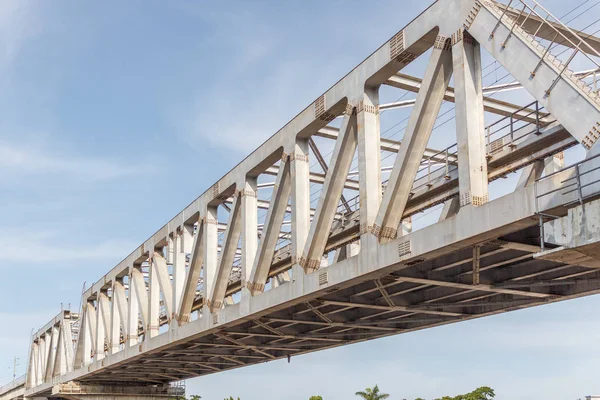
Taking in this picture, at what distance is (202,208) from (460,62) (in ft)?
63.8

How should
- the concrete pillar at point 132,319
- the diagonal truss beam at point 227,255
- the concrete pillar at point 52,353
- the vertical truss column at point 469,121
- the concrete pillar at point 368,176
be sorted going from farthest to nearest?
the concrete pillar at point 52,353 → the concrete pillar at point 132,319 → the diagonal truss beam at point 227,255 → the concrete pillar at point 368,176 → the vertical truss column at point 469,121

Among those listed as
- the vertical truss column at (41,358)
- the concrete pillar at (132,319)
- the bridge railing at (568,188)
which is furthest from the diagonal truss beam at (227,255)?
the vertical truss column at (41,358)

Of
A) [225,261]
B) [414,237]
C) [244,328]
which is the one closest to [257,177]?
[225,261]

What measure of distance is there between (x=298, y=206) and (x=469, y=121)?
916 centimetres

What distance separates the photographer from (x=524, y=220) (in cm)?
1666

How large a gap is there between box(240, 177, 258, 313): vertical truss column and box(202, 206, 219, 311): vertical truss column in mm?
3253

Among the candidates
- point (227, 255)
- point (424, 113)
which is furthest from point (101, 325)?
point (424, 113)

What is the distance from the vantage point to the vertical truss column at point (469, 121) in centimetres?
1862

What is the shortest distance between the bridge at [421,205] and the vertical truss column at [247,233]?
6 cm

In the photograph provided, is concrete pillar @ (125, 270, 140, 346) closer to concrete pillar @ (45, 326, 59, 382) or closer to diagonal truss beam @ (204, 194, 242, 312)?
diagonal truss beam @ (204, 194, 242, 312)

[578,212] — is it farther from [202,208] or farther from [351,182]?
[202,208]

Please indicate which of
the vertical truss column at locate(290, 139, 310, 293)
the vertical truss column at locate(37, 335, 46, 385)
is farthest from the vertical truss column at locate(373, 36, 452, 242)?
the vertical truss column at locate(37, 335, 46, 385)

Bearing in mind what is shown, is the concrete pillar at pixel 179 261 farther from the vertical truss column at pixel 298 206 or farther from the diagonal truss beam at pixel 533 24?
the diagonal truss beam at pixel 533 24

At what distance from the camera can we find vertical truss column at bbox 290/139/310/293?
26.9 meters
